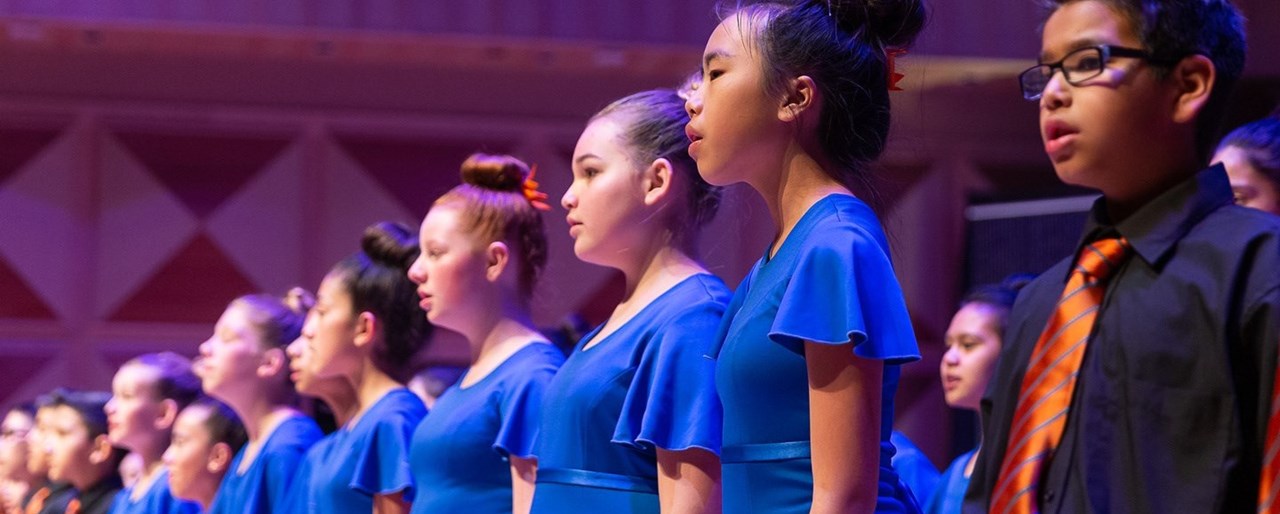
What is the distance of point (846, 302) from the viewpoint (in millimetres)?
1651

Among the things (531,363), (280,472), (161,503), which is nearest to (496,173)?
(531,363)

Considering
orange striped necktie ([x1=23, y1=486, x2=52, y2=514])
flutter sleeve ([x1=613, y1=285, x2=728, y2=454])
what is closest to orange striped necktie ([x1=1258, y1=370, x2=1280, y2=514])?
flutter sleeve ([x1=613, y1=285, x2=728, y2=454])

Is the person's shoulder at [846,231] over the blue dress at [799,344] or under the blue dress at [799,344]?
over

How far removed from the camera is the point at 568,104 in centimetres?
640

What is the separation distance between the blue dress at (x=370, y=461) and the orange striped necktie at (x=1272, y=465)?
2.09 m

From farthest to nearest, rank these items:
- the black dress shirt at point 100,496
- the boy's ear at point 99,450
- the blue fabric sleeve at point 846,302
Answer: the boy's ear at point 99,450
the black dress shirt at point 100,496
the blue fabric sleeve at point 846,302

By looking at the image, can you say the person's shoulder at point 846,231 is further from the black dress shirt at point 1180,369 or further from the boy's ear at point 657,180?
the boy's ear at point 657,180

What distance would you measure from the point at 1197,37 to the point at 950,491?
221 cm

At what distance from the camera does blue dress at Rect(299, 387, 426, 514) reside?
10.3 ft

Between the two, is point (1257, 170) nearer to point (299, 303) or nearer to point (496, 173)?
point (496, 173)

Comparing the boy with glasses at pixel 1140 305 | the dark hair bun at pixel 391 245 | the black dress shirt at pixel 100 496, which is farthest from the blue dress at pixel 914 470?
the black dress shirt at pixel 100 496

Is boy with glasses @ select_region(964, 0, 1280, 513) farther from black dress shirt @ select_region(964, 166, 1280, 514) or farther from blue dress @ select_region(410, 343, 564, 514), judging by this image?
blue dress @ select_region(410, 343, 564, 514)

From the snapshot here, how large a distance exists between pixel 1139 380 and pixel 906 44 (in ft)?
2.33

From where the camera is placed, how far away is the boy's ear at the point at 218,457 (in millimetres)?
4301
